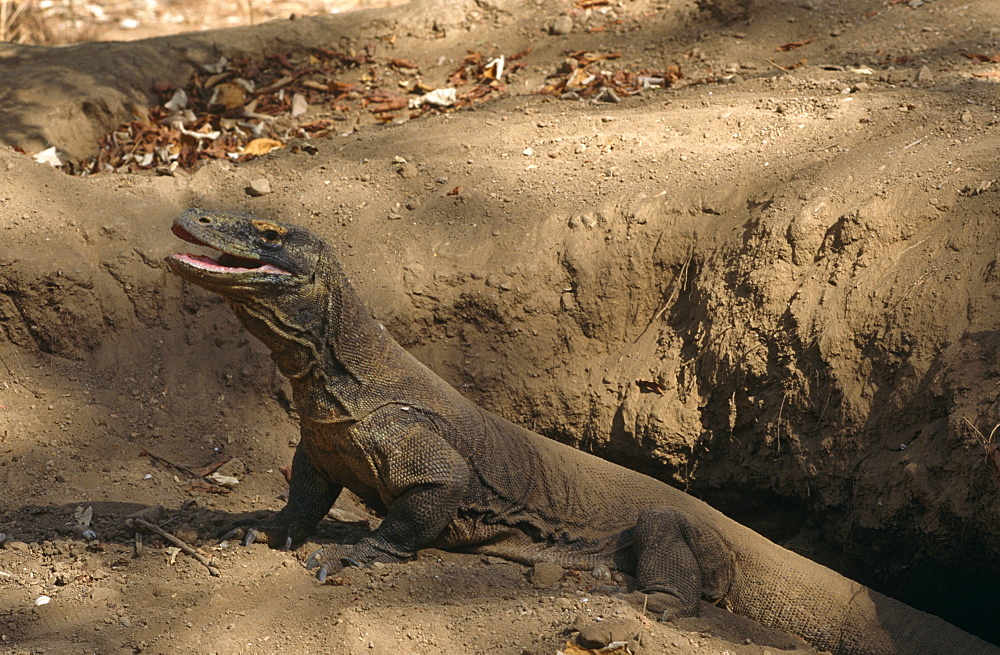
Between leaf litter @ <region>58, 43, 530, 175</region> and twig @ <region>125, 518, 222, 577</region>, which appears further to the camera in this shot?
leaf litter @ <region>58, 43, 530, 175</region>

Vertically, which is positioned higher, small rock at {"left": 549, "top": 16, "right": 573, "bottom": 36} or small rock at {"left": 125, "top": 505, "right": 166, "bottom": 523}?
small rock at {"left": 549, "top": 16, "right": 573, "bottom": 36}

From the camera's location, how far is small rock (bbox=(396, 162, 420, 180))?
7.88 m

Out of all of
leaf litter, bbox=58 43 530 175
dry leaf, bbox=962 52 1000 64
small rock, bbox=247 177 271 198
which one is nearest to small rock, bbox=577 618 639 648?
small rock, bbox=247 177 271 198

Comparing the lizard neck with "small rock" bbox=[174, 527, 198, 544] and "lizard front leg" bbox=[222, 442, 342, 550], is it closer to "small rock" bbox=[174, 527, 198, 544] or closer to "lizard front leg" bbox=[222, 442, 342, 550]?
"lizard front leg" bbox=[222, 442, 342, 550]

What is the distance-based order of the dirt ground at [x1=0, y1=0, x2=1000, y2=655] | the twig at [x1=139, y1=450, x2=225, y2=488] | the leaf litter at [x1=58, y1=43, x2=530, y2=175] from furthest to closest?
1. the leaf litter at [x1=58, y1=43, x2=530, y2=175]
2. the twig at [x1=139, y1=450, x2=225, y2=488]
3. the dirt ground at [x1=0, y1=0, x2=1000, y2=655]

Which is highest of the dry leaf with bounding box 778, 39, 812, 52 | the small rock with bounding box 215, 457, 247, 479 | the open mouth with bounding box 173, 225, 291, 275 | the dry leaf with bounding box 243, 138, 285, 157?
the dry leaf with bounding box 778, 39, 812, 52

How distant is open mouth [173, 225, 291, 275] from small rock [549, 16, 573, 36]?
22.3ft

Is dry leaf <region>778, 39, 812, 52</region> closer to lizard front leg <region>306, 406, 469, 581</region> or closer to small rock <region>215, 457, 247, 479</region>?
lizard front leg <region>306, 406, 469, 581</region>

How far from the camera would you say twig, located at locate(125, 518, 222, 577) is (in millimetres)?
4855

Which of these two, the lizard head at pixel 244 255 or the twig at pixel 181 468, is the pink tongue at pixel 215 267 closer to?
the lizard head at pixel 244 255

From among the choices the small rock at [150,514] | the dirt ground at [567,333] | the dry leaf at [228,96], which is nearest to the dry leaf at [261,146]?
the dirt ground at [567,333]

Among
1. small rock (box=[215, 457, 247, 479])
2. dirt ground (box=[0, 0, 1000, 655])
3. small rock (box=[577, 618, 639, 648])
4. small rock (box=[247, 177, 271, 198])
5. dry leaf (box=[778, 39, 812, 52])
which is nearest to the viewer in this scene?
small rock (box=[577, 618, 639, 648])

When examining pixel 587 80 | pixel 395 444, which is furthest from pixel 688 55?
pixel 395 444

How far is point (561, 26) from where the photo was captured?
35.0ft
